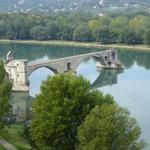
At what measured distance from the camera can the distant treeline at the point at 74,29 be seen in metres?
96.6

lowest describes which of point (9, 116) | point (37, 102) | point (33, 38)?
point (33, 38)

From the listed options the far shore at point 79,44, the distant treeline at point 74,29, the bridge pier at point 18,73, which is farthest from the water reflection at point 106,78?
the distant treeline at point 74,29

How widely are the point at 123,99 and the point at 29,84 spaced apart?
12.5m

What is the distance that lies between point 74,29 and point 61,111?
77718mm

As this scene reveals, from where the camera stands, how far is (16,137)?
31.3 meters

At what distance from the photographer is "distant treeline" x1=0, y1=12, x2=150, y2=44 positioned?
317 feet

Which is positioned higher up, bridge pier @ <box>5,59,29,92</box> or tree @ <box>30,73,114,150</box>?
tree @ <box>30,73,114,150</box>

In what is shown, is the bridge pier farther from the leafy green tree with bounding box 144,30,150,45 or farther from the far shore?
the leafy green tree with bounding box 144,30,150,45

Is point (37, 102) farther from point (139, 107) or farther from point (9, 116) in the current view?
point (139, 107)

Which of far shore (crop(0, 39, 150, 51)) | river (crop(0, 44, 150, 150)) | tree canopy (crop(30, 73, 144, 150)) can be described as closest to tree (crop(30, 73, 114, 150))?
tree canopy (crop(30, 73, 144, 150))

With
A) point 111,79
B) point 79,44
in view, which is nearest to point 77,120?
point 111,79

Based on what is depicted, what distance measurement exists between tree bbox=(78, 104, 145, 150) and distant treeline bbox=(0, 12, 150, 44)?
67.3 m

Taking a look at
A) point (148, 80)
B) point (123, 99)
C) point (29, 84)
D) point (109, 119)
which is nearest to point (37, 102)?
point (109, 119)

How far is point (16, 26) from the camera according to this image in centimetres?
10931
